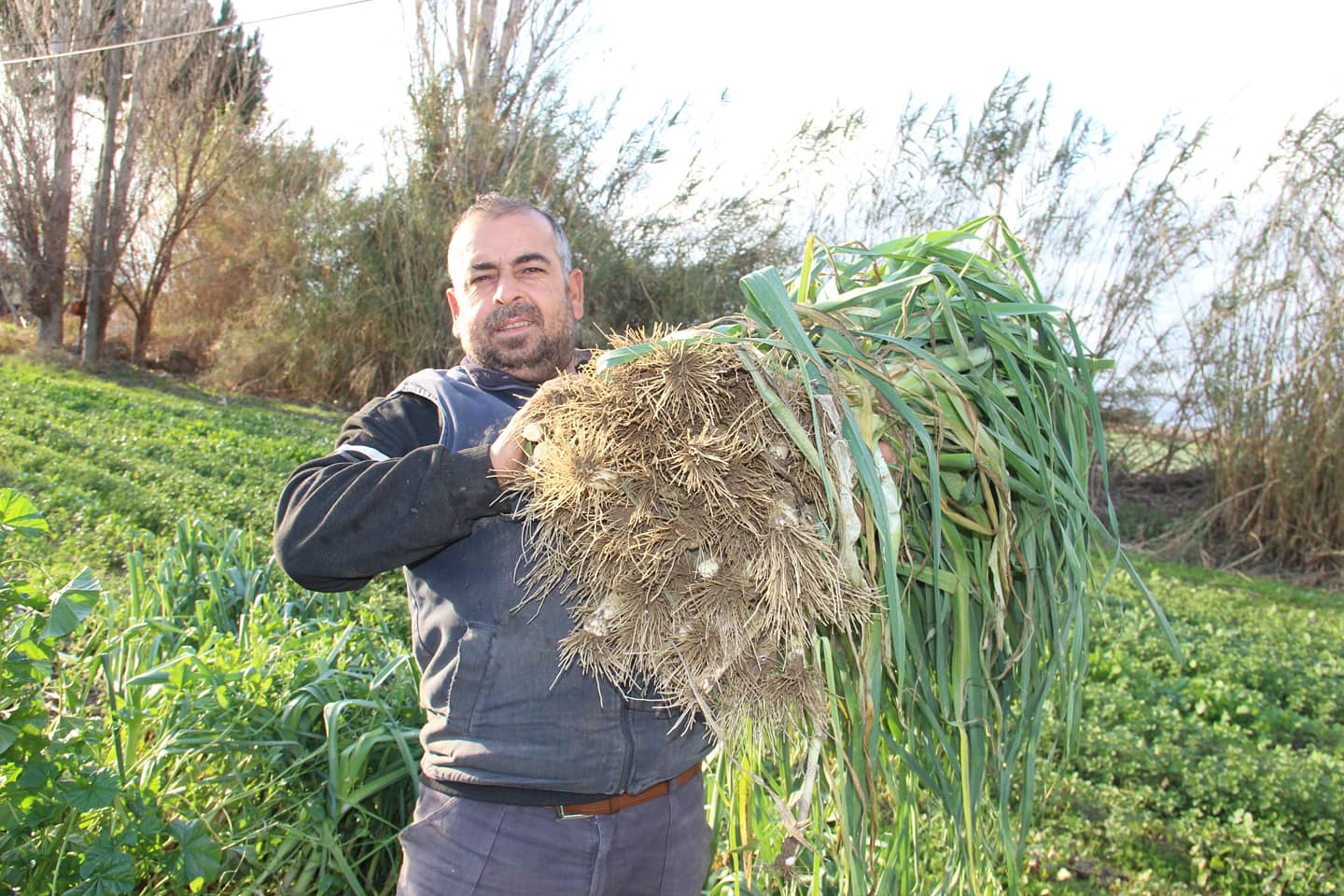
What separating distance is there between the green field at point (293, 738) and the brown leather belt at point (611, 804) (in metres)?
0.38

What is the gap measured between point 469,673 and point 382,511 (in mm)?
277

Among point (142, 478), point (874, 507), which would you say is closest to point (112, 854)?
point (874, 507)

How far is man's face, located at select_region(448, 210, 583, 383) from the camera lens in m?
1.63

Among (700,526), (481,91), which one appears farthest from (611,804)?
(481,91)

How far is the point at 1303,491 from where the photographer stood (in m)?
7.19

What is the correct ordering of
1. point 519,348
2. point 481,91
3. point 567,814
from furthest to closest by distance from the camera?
point 481,91 → point 519,348 → point 567,814

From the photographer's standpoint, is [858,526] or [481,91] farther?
[481,91]

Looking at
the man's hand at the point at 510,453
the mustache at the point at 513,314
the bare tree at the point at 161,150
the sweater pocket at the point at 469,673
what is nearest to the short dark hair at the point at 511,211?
the mustache at the point at 513,314

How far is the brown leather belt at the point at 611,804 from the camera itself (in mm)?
1376

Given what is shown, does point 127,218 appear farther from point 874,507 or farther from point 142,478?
point 874,507

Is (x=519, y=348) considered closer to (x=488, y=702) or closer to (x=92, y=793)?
(x=488, y=702)

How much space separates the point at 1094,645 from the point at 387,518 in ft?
12.7

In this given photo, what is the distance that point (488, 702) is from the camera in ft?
4.42

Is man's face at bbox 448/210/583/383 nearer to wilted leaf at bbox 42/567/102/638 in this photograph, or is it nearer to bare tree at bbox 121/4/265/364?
wilted leaf at bbox 42/567/102/638
